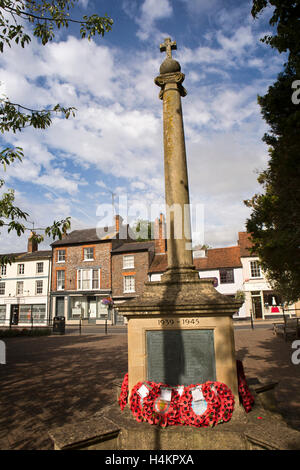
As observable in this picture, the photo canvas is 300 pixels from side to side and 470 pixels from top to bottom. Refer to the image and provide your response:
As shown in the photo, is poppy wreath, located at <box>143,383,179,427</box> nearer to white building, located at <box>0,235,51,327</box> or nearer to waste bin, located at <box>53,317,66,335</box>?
waste bin, located at <box>53,317,66,335</box>

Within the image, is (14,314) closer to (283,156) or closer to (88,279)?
(88,279)

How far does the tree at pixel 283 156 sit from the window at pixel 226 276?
20513 millimetres

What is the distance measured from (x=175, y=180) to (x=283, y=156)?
4632mm

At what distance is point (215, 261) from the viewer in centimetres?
3167

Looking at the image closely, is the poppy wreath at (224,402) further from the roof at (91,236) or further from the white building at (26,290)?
the white building at (26,290)

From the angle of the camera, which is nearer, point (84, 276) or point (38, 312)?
point (84, 276)

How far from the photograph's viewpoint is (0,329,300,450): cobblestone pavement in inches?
189

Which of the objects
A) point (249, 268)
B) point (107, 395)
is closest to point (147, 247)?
point (249, 268)

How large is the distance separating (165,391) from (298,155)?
23.1 feet

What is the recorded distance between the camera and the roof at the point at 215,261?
30812 mm

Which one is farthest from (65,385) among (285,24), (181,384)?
(285,24)

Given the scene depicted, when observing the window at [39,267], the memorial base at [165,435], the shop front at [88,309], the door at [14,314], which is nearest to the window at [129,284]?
the shop front at [88,309]

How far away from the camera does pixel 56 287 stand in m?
34.9
